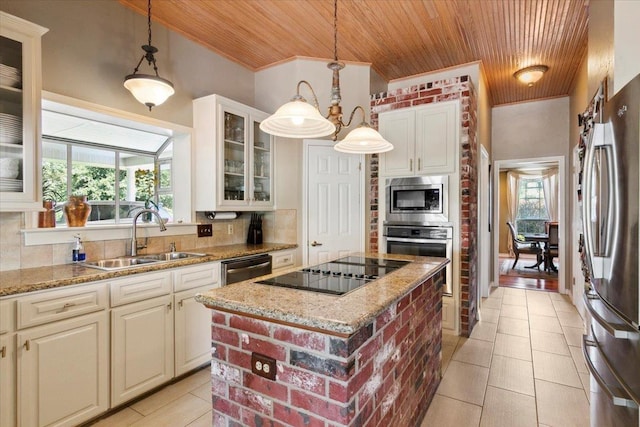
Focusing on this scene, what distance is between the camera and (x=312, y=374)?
117cm

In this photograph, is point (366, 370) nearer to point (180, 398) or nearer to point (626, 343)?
point (626, 343)

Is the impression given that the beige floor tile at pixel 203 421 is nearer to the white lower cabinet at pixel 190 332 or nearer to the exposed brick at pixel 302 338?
the white lower cabinet at pixel 190 332

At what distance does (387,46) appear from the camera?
3365 millimetres

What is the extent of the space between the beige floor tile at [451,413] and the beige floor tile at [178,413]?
138cm

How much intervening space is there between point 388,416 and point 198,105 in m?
2.95

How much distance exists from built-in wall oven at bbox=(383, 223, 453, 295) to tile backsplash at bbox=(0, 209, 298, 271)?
1.06m

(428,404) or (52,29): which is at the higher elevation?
(52,29)

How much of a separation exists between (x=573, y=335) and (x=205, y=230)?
12.6ft

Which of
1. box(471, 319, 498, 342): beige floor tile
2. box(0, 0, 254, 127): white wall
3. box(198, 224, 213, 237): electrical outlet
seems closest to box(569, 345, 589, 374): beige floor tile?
box(471, 319, 498, 342): beige floor tile

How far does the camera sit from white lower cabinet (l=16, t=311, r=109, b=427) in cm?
168

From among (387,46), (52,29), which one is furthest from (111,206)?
(387,46)

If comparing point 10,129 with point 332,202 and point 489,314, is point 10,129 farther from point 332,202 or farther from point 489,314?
point 489,314

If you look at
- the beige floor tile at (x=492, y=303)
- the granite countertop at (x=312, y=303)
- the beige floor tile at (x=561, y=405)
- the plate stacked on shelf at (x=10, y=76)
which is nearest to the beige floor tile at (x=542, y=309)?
the beige floor tile at (x=492, y=303)

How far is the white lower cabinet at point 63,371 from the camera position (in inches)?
66.1
